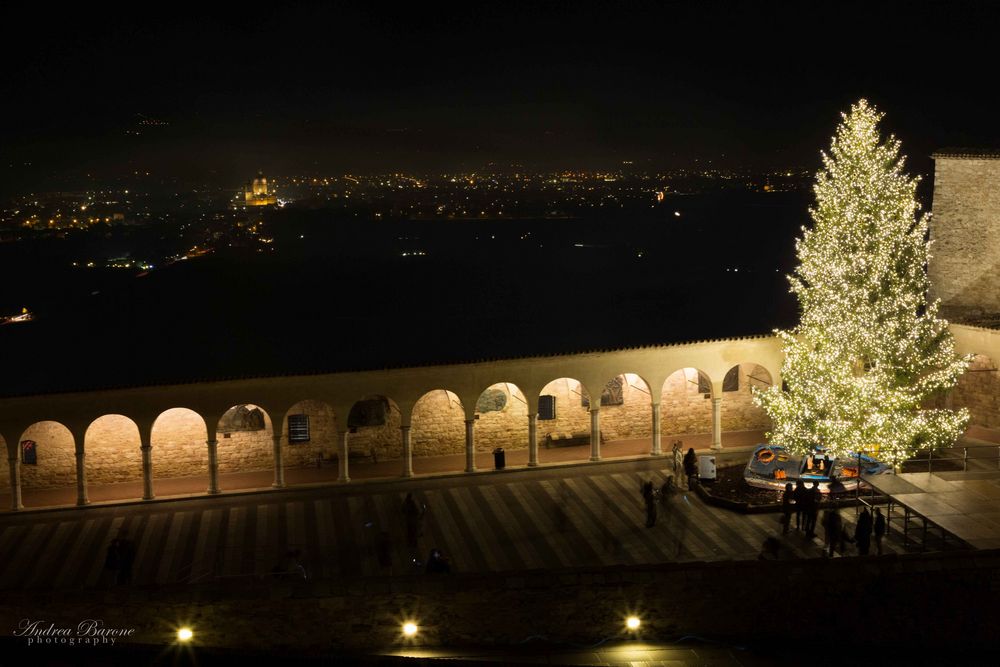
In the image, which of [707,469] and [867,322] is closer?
[867,322]

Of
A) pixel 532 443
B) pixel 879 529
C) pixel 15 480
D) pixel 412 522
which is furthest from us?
pixel 532 443

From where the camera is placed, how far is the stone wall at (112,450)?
28.5 meters

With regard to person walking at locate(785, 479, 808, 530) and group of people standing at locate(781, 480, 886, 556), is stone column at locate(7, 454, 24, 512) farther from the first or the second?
person walking at locate(785, 479, 808, 530)

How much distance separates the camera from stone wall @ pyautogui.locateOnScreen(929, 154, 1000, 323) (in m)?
32.9

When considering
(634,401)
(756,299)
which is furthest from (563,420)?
(756,299)

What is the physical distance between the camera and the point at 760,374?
32938 millimetres

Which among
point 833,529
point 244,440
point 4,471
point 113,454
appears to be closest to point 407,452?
point 244,440

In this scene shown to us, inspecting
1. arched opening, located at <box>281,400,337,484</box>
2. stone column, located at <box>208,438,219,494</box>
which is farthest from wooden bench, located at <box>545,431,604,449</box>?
stone column, located at <box>208,438,219,494</box>

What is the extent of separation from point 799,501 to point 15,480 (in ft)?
64.2

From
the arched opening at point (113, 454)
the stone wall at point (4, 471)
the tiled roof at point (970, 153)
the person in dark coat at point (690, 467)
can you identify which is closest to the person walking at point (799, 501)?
the person in dark coat at point (690, 467)

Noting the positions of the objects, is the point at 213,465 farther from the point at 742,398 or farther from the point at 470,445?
the point at 742,398

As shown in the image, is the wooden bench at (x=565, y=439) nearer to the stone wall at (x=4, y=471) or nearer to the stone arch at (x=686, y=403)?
the stone arch at (x=686, y=403)

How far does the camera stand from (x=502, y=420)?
103ft

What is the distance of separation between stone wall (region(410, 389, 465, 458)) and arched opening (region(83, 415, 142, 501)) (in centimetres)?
788
